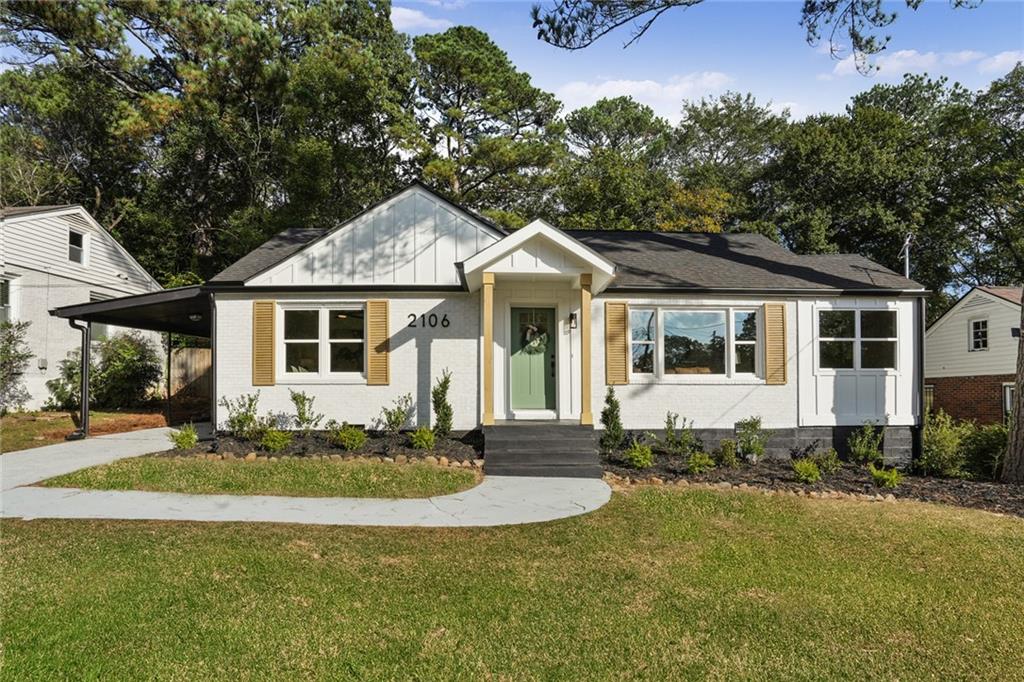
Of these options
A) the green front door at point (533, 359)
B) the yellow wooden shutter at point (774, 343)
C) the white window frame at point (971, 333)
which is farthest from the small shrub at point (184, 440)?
the white window frame at point (971, 333)

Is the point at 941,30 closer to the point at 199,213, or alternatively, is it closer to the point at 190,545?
the point at 190,545

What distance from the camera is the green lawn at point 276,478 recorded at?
7238 mm

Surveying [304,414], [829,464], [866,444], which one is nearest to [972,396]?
[866,444]

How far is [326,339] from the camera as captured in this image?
10422mm

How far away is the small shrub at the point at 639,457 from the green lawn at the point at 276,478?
259 cm

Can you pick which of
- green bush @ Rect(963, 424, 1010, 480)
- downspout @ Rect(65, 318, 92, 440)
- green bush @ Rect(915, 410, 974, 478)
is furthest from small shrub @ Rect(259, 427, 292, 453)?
green bush @ Rect(963, 424, 1010, 480)

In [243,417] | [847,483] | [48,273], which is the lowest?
[847,483]

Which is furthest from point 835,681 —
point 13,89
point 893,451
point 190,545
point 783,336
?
point 13,89

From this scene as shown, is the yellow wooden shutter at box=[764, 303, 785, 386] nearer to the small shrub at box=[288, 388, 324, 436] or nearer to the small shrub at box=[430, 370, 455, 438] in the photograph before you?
the small shrub at box=[430, 370, 455, 438]

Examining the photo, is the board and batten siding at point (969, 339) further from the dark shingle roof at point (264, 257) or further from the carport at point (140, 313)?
the carport at point (140, 313)

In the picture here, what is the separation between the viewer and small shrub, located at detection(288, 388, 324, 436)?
9938 mm

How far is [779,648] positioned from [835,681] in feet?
1.19

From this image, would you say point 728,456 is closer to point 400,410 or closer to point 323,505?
point 400,410

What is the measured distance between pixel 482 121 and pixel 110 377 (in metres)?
17.5
